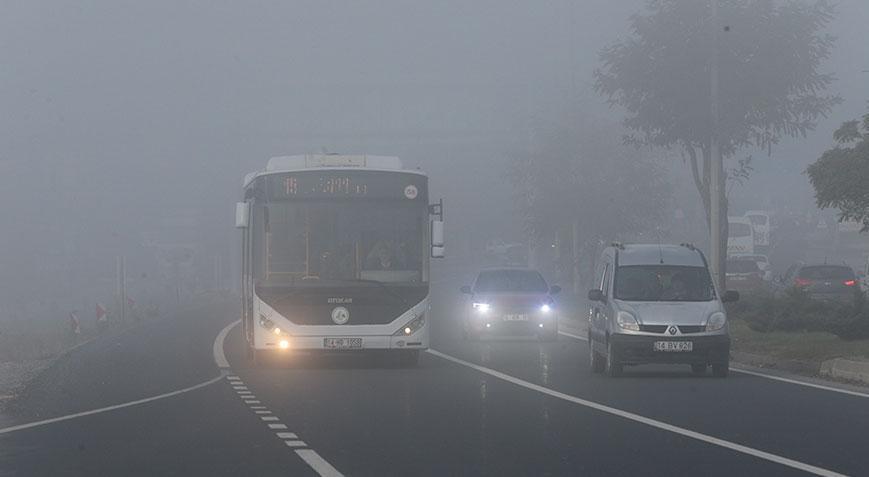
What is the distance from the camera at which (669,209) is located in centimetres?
7794

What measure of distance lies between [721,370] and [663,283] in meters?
1.82

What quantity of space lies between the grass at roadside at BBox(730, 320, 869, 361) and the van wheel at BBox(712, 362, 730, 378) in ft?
8.15

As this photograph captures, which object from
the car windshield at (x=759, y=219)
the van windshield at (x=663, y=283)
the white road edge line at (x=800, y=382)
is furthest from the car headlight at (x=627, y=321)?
the car windshield at (x=759, y=219)

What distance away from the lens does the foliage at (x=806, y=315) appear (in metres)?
31.0

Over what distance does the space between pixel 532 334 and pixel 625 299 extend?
12.3 metres

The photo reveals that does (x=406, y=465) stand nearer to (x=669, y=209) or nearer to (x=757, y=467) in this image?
(x=757, y=467)

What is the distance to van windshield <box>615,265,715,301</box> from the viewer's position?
2647 centimetres

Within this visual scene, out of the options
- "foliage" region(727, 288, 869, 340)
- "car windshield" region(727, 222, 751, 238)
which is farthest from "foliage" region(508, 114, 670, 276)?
"foliage" region(727, 288, 869, 340)

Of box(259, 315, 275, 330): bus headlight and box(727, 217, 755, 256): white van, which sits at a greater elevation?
box(727, 217, 755, 256): white van

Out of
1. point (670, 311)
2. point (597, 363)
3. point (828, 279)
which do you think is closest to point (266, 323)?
point (597, 363)

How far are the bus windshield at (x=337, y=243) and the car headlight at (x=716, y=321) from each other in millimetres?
4933

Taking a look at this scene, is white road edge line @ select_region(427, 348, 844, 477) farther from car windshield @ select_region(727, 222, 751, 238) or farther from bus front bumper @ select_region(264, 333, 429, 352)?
car windshield @ select_region(727, 222, 751, 238)

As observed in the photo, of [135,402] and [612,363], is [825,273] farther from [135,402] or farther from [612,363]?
[135,402]

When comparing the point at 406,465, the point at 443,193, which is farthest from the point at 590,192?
the point at 406,465
